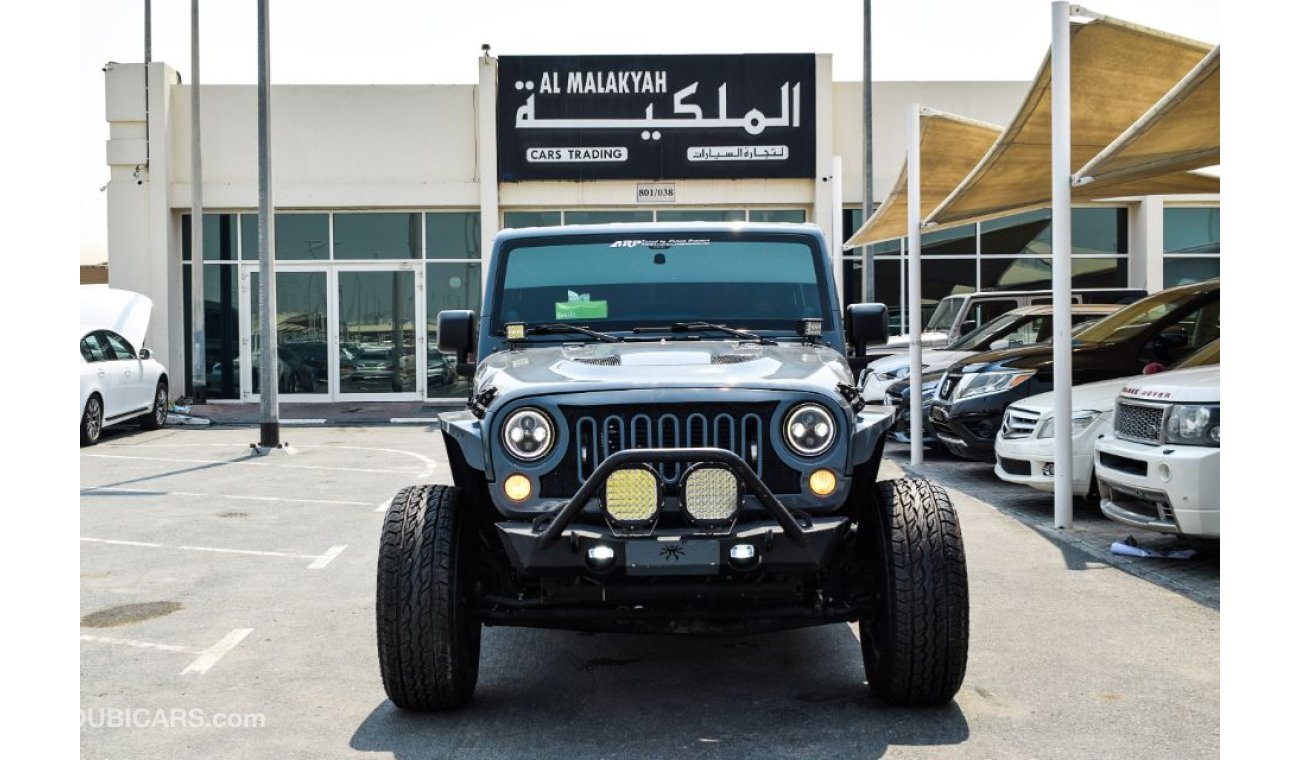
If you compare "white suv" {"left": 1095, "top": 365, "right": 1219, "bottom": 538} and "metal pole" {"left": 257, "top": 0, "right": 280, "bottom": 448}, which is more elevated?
"metal pole" {"left": 257, "top": 0, "right": 280, "bottom": 448}

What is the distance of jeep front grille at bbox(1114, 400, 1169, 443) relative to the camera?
7.23 m

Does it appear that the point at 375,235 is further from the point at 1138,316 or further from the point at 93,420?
the point at 1138,316

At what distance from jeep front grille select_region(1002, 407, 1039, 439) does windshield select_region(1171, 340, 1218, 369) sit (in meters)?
1.28

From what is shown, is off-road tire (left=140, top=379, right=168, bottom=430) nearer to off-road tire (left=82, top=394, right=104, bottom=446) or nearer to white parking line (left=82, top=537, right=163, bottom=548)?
off-road tire (left=82, top=394, right=104, bottom=446)

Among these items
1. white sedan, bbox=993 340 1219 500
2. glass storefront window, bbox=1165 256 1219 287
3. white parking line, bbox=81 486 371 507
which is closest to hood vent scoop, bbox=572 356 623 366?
white sedan, bbox=993 340 1219 500

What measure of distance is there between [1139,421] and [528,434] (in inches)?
168

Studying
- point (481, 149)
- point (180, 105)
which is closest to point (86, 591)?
point (481, 149)

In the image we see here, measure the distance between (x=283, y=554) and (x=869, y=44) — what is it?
16.3 meters

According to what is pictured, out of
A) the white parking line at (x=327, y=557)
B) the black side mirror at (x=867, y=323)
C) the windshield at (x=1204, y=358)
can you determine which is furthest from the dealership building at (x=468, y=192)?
the black side mirror at (x=867, y=323)

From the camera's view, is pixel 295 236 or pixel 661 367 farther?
pixel 295 236

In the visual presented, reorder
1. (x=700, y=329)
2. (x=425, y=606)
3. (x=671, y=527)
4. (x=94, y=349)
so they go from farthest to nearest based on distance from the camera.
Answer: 1. (x=94, y=349)
2. (x=700, y=329)
3. (x=425, y=606)
4. (x=671, y=527)

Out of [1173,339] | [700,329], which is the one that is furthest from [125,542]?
[1173,339]

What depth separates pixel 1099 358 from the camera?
441 inches

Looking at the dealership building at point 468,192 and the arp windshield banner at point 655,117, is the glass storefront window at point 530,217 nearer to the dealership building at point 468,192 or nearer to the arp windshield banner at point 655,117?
the dealership building at point 468,192
